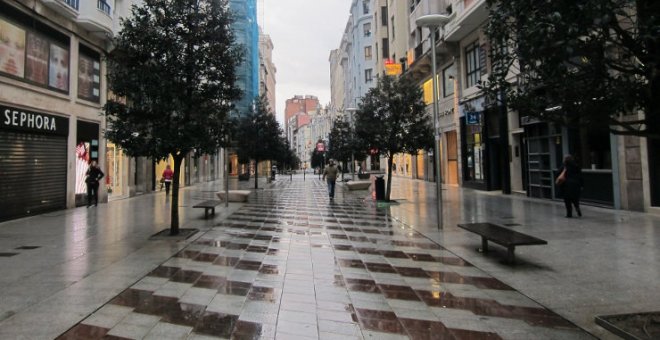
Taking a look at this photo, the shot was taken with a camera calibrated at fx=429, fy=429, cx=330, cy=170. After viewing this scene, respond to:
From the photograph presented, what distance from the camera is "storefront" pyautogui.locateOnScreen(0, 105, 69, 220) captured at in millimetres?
12586

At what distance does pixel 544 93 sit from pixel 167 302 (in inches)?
189

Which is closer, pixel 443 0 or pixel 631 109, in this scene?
pixel 631 109

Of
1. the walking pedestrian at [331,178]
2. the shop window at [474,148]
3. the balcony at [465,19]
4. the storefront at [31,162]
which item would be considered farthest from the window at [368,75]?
the storefront at [31,162]

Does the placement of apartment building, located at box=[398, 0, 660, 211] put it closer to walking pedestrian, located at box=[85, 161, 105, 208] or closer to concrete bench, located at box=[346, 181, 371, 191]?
concrete bench, located at box=[346, 181, 371, 191]

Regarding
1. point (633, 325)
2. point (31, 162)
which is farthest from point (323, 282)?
point (31, 162)

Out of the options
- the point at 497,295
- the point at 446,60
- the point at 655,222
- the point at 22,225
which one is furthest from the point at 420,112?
the point at 22,225

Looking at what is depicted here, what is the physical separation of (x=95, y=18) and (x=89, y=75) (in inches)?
95.8

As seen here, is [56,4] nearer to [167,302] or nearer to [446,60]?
[167,302]

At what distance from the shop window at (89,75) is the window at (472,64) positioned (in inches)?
688

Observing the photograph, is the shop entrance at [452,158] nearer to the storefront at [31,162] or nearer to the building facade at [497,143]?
the building facade at [497,143]

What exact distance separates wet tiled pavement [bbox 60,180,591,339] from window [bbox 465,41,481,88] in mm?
15680

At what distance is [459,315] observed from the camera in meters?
4.69

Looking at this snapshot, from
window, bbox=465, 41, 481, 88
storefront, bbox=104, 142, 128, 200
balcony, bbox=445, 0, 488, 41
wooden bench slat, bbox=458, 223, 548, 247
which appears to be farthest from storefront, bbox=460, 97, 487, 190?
storefront, bbox=104, 142, 128, 200

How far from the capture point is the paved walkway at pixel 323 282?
4.31m
